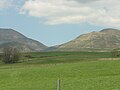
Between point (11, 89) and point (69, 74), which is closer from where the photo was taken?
point (11, 89)

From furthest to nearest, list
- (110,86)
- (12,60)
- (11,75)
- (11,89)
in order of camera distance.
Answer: (12,60)
(11,75)
(11,89)
(110,86)

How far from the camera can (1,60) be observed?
166875 millimetres

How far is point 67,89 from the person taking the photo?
115 ft

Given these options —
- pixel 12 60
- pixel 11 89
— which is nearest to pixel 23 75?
pixel 11 89

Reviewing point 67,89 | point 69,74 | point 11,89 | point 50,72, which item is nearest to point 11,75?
point 50,72

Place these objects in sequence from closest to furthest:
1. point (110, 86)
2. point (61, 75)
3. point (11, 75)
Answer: point (110, 86) < point (61, 75) < point (11, 75)

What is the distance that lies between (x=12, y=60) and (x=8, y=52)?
688 centimetres

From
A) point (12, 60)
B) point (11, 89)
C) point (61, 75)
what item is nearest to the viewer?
point (11, 89)

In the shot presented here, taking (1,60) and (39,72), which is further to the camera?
(1,60)

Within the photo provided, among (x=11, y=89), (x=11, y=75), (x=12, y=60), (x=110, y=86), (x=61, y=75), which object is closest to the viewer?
(x=110, y=86)

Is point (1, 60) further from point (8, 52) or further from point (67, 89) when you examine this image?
point (67, 89)

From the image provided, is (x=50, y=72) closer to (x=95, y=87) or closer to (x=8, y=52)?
(x=95, y=87)

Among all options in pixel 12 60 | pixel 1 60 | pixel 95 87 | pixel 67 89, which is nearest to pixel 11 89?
pixel 67 89

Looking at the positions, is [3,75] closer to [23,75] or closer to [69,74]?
[23,75]
